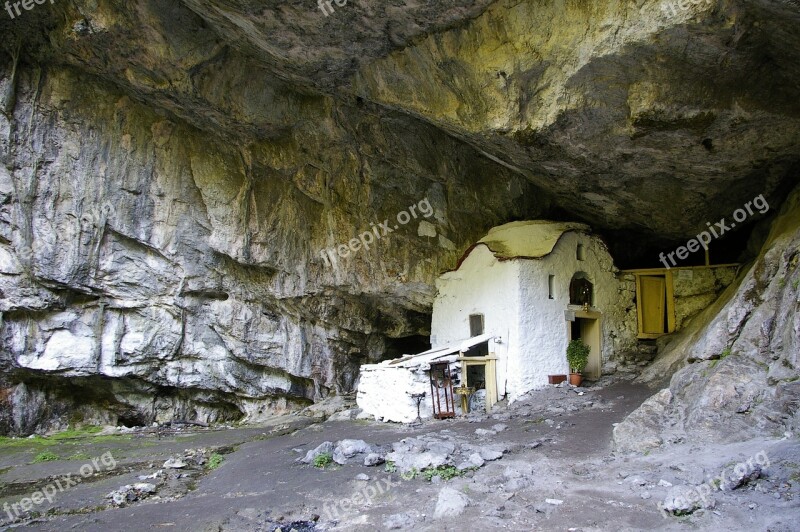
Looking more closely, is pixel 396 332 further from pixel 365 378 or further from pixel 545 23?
pixel 545 23

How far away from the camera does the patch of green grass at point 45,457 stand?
1446cm

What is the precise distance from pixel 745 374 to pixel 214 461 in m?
11.5

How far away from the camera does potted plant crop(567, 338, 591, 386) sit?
16.9 metres

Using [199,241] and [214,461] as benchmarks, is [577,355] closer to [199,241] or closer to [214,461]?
[214,461]

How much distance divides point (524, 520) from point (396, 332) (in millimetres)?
15679

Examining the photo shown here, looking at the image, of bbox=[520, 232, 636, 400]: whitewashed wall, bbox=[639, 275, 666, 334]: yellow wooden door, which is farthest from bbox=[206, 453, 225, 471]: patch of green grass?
bbox=[639, 275, 666, 334]: yellow wooden door

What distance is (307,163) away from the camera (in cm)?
1833

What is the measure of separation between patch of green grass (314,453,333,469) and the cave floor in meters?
0.19

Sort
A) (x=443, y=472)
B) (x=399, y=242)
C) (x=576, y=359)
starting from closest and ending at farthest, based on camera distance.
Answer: (x=443, y=472), (x=576, y=359), (x=399, y=242)

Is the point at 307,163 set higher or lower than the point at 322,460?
higher

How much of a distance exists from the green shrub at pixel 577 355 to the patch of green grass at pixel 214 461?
1029cm

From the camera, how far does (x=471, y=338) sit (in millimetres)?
17641

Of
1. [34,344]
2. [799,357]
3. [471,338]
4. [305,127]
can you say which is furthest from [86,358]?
[799,357]

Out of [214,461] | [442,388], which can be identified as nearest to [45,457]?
[214,461]
